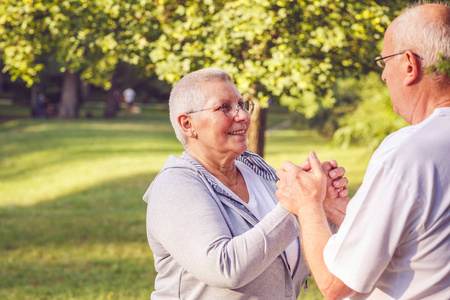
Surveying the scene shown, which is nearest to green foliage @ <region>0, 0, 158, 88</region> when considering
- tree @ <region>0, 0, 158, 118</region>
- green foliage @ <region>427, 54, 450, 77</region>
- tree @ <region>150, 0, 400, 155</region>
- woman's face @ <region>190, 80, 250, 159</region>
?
tree @ <region>0, 0, 158, 118</region>

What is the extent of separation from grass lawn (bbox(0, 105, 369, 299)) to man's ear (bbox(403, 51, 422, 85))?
528cm

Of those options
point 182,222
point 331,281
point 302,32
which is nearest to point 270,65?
point 302,32

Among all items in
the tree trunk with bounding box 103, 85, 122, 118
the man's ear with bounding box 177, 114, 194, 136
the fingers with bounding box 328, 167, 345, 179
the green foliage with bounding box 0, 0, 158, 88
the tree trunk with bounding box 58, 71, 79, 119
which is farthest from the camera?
the tree trunk with bounding box 103, 85, 122, 118

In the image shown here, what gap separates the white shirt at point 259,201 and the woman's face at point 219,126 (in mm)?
210

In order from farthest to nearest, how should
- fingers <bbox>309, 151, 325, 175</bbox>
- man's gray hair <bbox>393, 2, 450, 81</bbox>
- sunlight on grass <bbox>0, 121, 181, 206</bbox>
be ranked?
1. sunlight on grass <bbox>0, 121, 181, 206</bbox>
2. fingers <bbox>309, 151, 325, 175</bbox>
3. man's gray hair <bbox>393, 2, 450, 81</bbox>

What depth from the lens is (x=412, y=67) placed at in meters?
1.89

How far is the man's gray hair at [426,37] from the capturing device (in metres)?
1.86

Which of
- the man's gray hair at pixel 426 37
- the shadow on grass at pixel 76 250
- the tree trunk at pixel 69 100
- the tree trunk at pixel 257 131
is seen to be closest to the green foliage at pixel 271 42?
the tree trunk at pixel 257 131

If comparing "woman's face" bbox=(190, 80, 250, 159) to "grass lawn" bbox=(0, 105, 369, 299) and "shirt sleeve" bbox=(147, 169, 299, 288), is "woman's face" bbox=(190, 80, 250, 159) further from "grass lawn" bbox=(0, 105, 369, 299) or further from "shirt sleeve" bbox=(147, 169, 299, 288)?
"grass lawn" bbox=(0, 105, 369, 299)

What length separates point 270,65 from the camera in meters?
6.27

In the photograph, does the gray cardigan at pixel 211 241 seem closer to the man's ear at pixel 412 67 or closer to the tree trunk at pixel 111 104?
the man's ear at pixel 412 67

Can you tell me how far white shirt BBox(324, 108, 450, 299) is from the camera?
1733mm

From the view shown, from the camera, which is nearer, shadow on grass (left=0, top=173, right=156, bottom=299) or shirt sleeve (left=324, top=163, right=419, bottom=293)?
shirt sleeve (left=324, top=163, right=419, bottom=293)

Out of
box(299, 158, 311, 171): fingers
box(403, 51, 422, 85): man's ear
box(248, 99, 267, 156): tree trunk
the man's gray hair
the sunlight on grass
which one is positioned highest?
the man's gray hair
